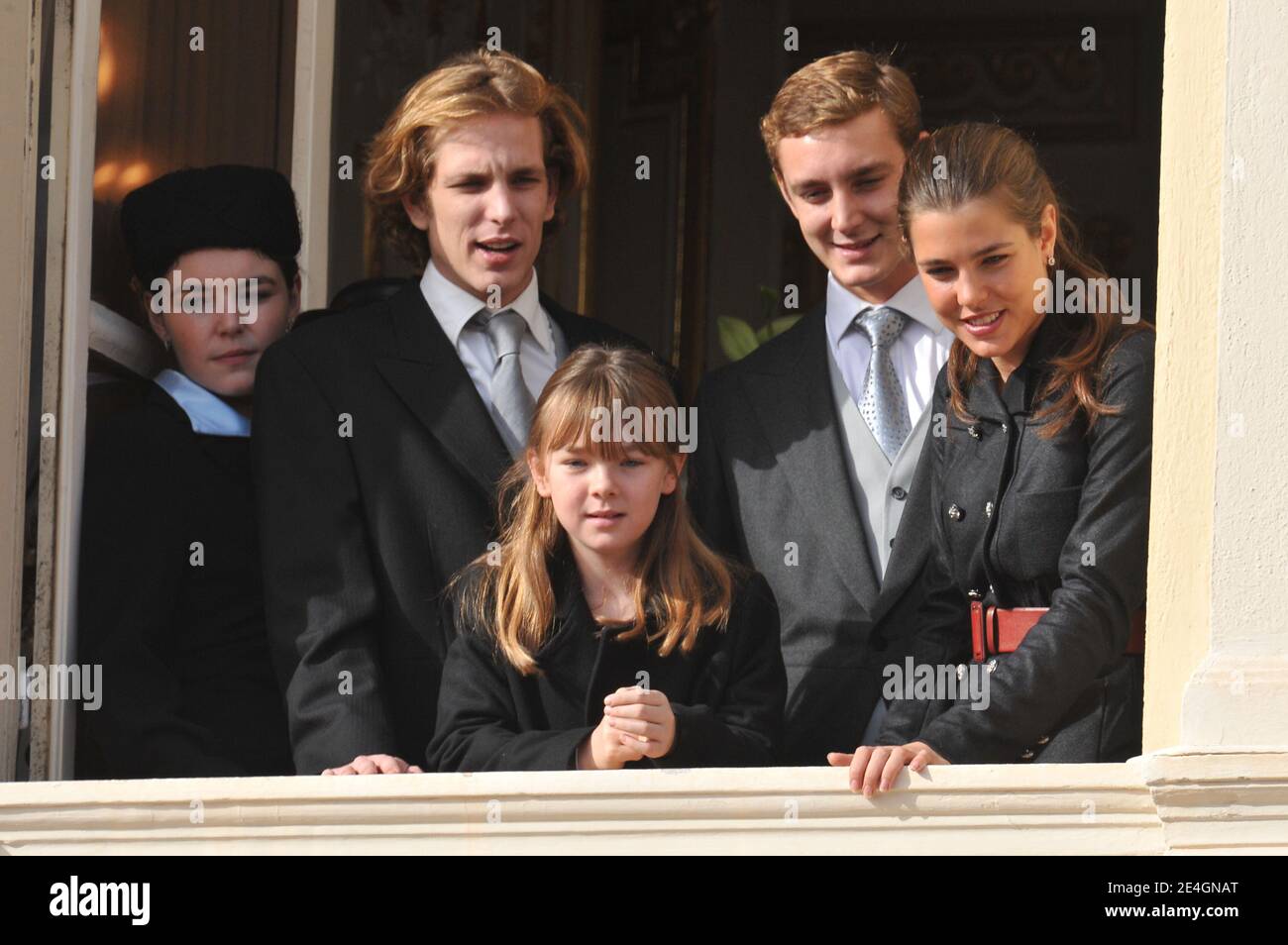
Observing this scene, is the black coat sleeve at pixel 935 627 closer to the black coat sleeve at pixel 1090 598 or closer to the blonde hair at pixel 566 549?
the black coat sleeve at pixel 1090 598

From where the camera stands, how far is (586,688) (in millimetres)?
5125

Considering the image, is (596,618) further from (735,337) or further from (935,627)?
(735,337)

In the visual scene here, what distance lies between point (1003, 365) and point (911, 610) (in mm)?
492

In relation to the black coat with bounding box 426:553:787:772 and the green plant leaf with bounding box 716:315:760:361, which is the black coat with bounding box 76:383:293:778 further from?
the green plant leaf with bounding box 716:315:760:361

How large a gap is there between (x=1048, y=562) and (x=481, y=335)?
4.14 ft

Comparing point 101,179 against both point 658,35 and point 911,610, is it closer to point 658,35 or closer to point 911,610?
point 911,610

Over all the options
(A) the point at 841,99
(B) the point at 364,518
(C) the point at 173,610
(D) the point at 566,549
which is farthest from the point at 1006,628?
(C) the point at 173,610

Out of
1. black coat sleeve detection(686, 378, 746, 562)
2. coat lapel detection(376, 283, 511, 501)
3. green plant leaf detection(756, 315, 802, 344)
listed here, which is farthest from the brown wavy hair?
green plant leaf detection(756, 315, 802, 344)

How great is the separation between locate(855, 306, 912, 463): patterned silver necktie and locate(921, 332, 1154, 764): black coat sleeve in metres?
A: 0.51

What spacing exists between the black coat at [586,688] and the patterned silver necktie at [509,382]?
461mm

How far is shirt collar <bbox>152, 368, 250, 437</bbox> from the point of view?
566 cm

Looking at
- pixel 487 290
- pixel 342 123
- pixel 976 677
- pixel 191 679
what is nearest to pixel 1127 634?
pixel 976 677

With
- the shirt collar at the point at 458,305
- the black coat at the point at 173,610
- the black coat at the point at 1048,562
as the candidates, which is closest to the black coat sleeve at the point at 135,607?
the black coat at the point at 173,610
